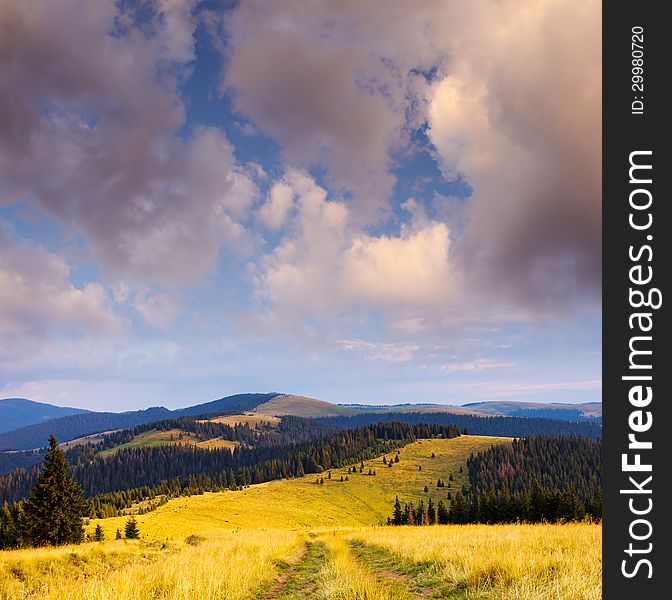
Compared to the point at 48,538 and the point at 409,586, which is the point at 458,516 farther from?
the point at 409,586

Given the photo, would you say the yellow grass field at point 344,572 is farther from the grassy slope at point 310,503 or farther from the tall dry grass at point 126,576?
the grassy slope at point 310,503

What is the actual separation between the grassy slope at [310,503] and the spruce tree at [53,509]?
986cm

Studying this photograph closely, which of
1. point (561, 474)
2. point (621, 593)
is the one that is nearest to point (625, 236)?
point (621, 593)

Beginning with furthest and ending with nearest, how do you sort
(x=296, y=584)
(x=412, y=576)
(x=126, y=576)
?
(x=296, y=584)
(x=412, y=576)
(x=126, y=576)

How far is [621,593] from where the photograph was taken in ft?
20.4

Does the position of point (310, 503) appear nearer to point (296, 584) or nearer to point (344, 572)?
A: point (296, 584)

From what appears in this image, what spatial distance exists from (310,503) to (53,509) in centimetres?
8470

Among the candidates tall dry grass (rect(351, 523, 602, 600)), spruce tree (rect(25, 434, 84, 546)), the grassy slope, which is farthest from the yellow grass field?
the grassy slope

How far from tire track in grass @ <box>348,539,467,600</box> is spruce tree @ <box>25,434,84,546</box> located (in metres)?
48.3

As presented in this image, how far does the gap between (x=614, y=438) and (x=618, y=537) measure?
1542 millimetres

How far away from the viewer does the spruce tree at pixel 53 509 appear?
49438 millimetres

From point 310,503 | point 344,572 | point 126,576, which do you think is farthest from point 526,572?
point 310,503

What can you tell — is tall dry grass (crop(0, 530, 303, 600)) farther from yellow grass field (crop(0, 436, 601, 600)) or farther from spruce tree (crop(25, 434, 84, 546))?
spruce tree (crop(25, 434, 84, 546))

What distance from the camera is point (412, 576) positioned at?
11.5 m
